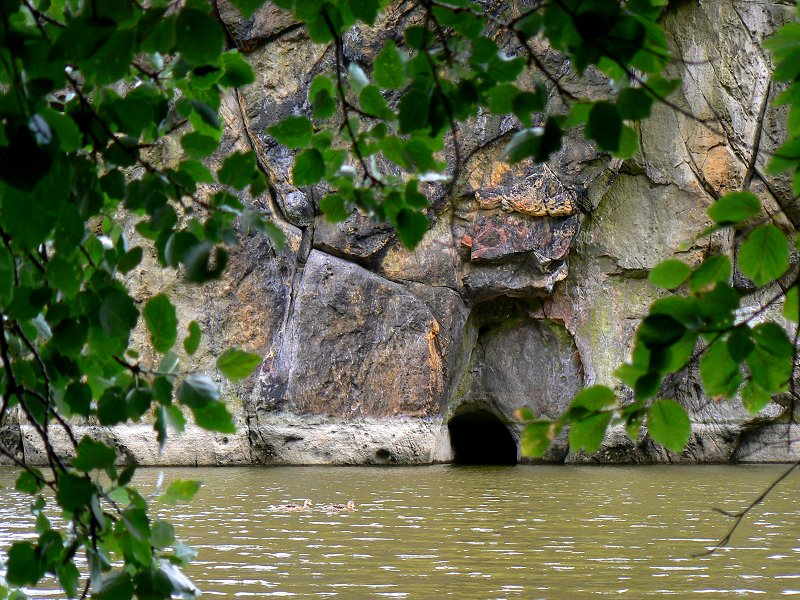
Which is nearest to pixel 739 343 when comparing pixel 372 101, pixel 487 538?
pixel 372 101

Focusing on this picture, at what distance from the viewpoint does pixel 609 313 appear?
15.9 m

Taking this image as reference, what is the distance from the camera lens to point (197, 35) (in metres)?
0.85

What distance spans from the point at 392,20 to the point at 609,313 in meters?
6.20

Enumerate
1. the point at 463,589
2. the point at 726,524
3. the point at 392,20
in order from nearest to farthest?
1. the point at 463,589
2. the point at 726,524
3. the point at 392,20

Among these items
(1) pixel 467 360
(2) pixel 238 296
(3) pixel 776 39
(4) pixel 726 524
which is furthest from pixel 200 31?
(1) pixel 467 360

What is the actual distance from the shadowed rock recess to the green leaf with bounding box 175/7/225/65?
13.5 m

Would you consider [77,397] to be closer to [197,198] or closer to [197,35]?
[197,198]

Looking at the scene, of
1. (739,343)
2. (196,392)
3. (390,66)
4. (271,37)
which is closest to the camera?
(739,343)

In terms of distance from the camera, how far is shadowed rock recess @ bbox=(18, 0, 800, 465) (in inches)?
587

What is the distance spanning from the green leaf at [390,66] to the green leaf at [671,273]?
1.18 feet

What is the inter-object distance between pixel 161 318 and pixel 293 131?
0.92ft

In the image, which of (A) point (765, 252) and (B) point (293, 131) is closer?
(A) point (765, 252)

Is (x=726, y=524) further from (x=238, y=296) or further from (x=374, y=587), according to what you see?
(x=238, y=296)

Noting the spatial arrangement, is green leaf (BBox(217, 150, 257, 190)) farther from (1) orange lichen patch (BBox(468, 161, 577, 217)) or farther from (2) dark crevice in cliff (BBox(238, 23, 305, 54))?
(2) dark crevice in cliff (BBox(238, 23, 305, 54))
